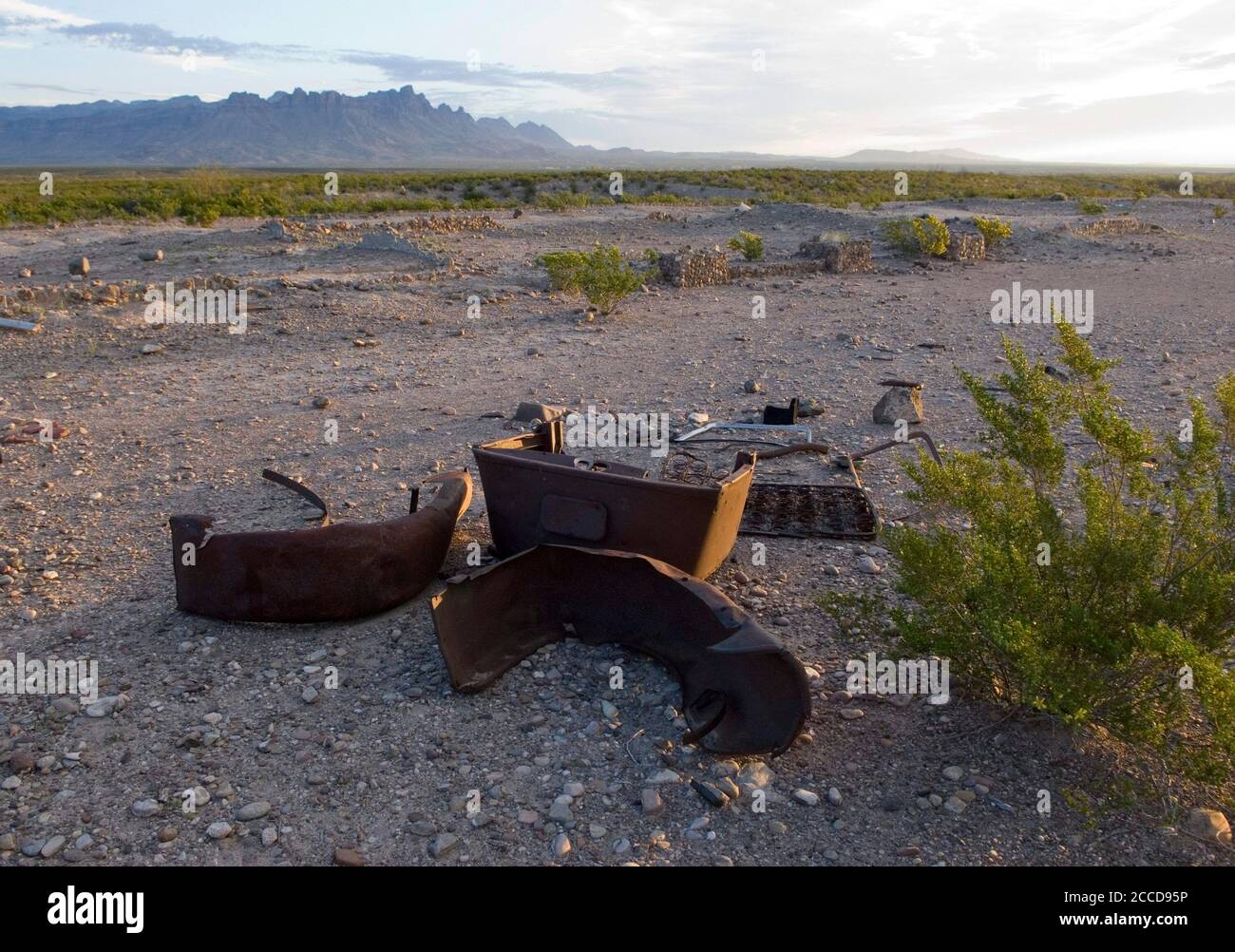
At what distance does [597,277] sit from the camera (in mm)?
10891

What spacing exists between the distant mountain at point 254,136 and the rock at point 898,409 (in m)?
139

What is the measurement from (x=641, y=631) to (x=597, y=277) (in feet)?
25.9

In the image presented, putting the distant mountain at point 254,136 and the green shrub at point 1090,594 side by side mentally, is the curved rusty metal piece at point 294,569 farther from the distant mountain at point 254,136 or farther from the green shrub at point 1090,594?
the distant mountain at point 254,136

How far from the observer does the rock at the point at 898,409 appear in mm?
6910

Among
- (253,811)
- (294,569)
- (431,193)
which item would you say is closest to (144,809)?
(253,811)

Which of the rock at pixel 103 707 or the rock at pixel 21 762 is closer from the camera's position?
the rock at pixel 21 762

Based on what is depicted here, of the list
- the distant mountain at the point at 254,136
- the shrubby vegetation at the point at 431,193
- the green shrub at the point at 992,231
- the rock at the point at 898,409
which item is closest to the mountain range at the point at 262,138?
the distant mountain at the point at 254,136

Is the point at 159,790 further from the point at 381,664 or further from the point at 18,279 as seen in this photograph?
the point at 18,279

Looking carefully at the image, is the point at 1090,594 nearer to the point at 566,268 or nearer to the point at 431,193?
the point at 566,268

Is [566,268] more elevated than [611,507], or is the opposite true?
[566,268]

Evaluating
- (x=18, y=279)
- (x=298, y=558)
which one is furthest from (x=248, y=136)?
(x=298, y=558)

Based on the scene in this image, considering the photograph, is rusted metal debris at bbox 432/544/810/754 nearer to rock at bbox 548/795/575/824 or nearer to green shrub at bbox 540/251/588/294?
rock at bbox 548/795/575/824

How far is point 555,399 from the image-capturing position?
761cm

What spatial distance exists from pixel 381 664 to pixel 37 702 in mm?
1166
